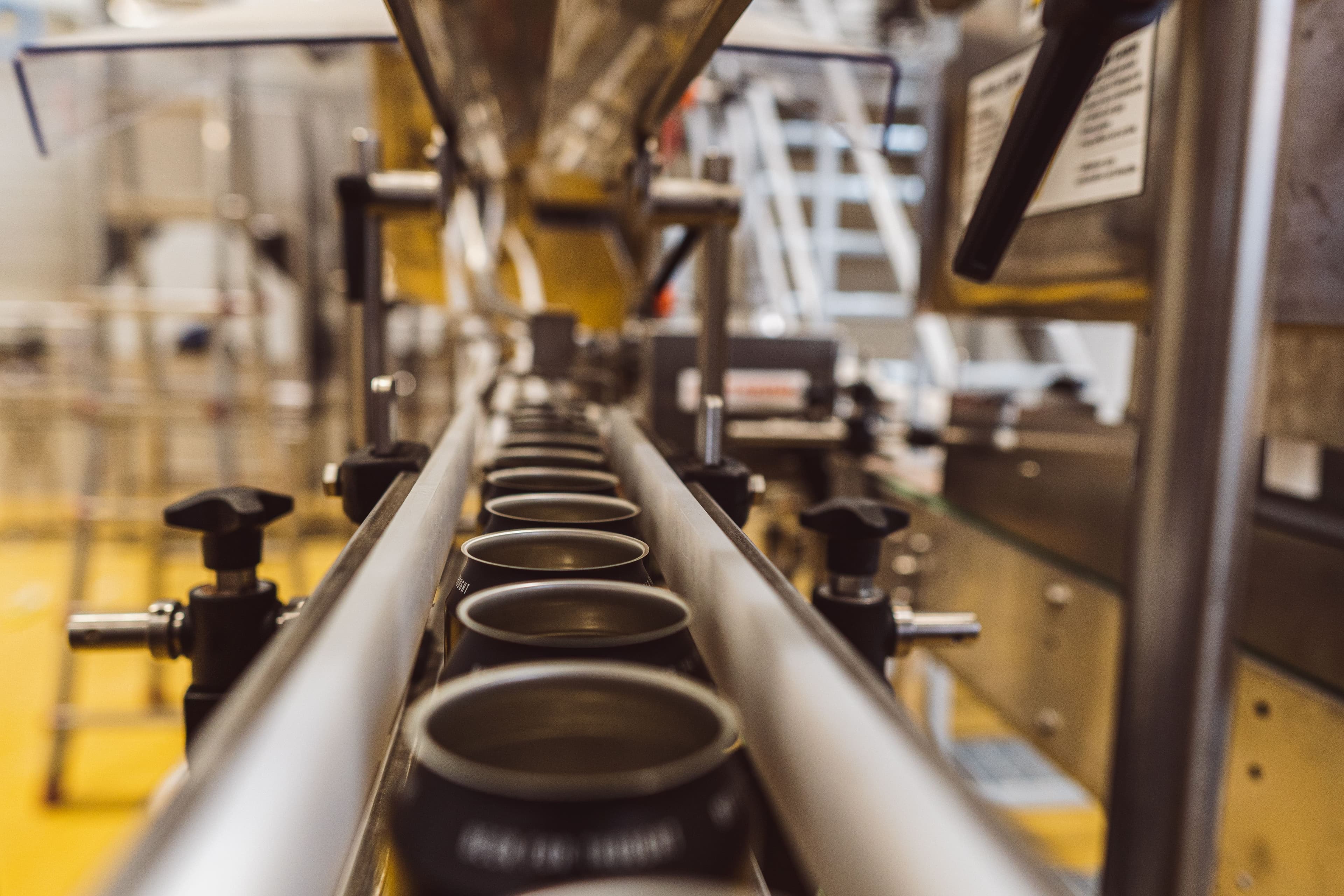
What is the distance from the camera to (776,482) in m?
1.99

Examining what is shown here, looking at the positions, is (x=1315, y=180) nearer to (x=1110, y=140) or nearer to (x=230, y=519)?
(x=1110, y=140)

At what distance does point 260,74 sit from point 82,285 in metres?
1.61

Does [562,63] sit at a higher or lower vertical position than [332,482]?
higher

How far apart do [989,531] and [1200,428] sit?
1112mm

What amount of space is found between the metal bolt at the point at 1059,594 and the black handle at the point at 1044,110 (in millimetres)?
861

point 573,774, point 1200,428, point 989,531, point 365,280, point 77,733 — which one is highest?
point 365,280

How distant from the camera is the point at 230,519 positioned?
592mm

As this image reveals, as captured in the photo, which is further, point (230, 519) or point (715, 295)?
point (715, 295)

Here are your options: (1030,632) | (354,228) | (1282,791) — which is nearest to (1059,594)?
(1030,632)

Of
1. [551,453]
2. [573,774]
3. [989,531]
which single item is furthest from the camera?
[989,531]

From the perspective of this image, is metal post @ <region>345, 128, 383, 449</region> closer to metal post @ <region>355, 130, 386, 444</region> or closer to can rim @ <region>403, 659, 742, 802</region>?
metal post @ <region>355, 130, 386, 444</region>

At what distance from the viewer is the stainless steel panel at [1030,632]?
119 cm

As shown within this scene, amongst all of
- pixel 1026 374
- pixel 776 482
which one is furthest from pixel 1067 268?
pixel 1026 374

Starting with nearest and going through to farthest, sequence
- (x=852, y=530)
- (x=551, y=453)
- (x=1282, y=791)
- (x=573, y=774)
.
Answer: (x=573, y=774) → (x=852, y=530) → (x=551, y=453) → (x=1282, y=791)
